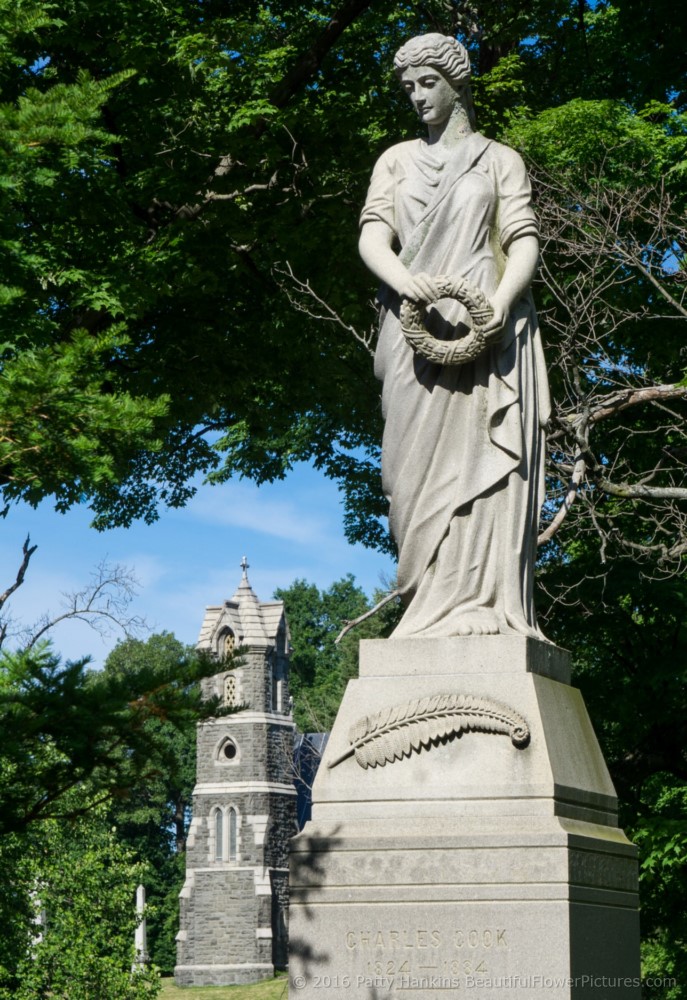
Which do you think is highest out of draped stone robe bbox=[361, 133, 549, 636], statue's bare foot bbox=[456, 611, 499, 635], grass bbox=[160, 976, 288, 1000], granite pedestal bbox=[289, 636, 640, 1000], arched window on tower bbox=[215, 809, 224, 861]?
arched window on tower bbox=[215, 809, 224, 861]

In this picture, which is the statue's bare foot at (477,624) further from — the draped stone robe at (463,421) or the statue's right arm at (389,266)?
the statue's right arm at (389,266)

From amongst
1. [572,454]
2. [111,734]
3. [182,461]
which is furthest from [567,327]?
[111,734]

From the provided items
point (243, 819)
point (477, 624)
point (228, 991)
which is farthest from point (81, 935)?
point (243, 819)

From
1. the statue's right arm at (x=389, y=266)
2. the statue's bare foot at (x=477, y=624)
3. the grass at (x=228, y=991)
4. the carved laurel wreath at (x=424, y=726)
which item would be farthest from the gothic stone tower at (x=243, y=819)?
the carved laurel wreath at (x=424, y=726)

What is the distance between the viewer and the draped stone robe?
6.47m

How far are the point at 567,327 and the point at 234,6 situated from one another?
5.89 m

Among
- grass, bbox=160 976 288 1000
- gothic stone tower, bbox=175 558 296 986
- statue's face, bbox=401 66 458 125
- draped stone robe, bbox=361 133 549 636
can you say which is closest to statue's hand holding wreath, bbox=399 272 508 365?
draped stone robe, bbox=361 133 549 636

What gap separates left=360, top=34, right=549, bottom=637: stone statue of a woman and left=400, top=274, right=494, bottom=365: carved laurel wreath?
1.8 inches

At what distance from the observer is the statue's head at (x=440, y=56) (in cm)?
680

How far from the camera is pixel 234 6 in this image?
56.6 ft

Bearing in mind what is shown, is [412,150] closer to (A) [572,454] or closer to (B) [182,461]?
(A) [572,454]

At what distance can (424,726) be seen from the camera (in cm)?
604

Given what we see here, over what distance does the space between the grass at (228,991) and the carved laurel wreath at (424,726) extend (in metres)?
48.9

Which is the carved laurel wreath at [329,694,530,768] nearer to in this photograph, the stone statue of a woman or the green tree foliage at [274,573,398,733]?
the stone statue of a woman
